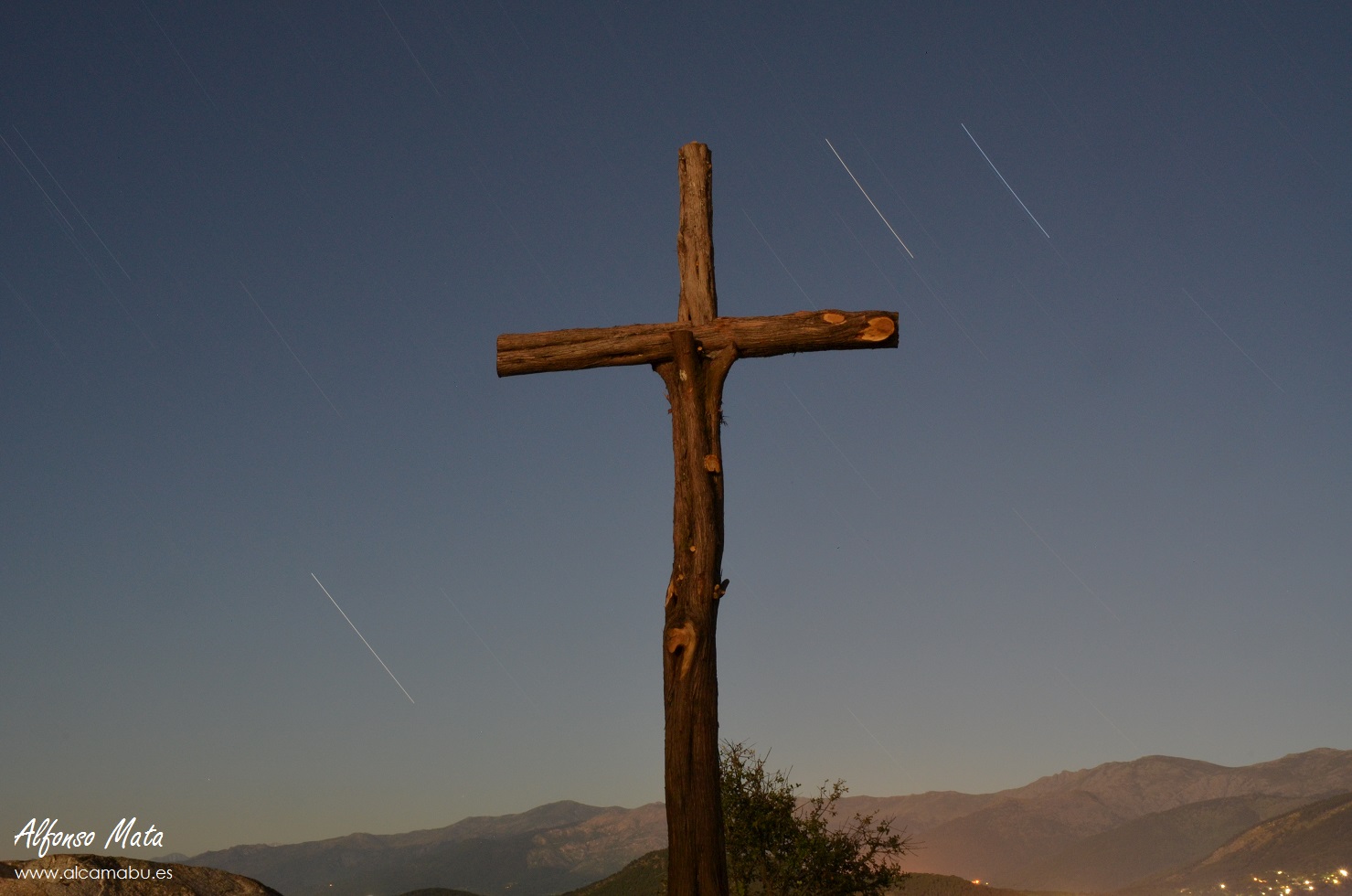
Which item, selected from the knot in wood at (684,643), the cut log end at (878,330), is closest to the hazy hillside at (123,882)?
the knot in wood at (684,643)

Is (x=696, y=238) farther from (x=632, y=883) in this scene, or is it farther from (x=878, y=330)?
(x=632, y=883)

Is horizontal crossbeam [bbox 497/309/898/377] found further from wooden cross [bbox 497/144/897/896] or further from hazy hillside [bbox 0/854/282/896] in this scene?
hazy hillside [bbox 0/854/282/896]

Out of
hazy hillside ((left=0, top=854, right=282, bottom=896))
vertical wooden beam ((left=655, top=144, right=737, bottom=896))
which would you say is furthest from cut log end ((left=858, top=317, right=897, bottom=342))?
hazy hillside ((left=0, top=854, right=282, bottom=896))

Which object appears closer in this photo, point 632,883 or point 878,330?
point 878,330

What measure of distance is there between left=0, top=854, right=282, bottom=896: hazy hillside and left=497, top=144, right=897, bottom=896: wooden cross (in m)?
6.14

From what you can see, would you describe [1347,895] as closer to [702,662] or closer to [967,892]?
[967,892]

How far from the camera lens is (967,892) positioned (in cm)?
8462

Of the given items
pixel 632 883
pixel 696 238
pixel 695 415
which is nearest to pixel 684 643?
pixel 695 415

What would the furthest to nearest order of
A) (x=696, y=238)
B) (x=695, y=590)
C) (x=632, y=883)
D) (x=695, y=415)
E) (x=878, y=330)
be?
(x=632, y=883)
(x=696, y=238)
(x=878, y=330)
(x=695, y=415)
(x=695, y=590)

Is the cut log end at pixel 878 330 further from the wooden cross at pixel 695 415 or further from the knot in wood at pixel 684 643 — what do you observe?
the knot in wood at pixel 684 643

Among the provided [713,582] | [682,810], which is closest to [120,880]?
[682,810]

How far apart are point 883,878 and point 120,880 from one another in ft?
92.0

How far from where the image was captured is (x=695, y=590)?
27.7 feet

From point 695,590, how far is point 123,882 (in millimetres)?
7042
